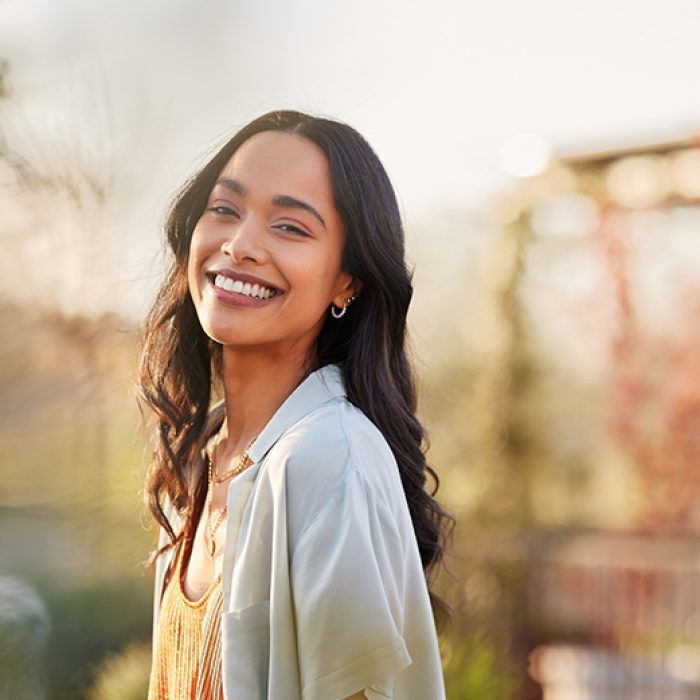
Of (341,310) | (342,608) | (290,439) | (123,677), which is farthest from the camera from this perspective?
(123,677)

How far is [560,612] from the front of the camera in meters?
6.89

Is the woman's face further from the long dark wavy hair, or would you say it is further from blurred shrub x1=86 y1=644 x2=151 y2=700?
blurred shrub x1=86 y1=644 x2=151 y2=700

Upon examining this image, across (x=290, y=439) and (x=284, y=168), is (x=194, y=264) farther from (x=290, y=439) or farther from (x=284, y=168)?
(x=290, y=439)

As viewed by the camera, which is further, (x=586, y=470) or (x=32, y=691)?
(x=586, y=470)

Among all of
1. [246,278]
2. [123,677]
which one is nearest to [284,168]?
[246,278]

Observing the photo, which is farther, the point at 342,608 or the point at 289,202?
the point at 289,202

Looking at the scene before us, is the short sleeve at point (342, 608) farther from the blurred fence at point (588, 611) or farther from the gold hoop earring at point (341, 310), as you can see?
the blurred fence at point (588, 611)

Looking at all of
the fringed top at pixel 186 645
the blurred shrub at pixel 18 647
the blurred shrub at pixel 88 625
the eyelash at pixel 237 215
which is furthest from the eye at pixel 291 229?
the blurred shrub at pixel 88 625

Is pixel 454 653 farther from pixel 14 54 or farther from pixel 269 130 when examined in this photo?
pixel 269 130

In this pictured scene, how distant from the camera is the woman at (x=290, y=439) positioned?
4.79ft

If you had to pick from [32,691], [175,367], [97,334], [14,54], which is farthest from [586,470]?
[175,367]

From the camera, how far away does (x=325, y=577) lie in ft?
4.71

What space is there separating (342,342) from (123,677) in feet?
9.69

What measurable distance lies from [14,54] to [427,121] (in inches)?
126
